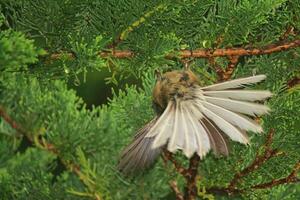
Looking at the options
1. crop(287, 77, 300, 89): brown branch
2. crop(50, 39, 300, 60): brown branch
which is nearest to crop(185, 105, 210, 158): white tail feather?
crop(50, 39, 300, 60): brown branch

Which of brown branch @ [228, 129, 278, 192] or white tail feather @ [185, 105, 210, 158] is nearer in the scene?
white tail feather @ [185, 105, 210, 158]

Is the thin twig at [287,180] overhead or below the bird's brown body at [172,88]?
below

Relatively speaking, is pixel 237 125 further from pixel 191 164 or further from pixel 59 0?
pixel 59 0

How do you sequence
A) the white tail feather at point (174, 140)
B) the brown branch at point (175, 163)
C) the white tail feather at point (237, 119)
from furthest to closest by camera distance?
the brown branch at point (175, 163)
the white tail feather at point (237, 119)
the white tail feather at point (174, 140)

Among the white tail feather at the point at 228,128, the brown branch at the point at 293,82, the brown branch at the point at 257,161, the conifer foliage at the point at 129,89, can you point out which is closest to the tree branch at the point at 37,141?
the conifer foliage at the point at 129,89

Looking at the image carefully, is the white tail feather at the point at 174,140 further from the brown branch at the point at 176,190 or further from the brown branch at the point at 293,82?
the brown branch at the point at 293,82

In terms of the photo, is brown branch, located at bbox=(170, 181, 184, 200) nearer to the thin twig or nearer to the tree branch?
the thin twig

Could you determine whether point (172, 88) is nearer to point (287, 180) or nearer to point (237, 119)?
point (237, 119)
